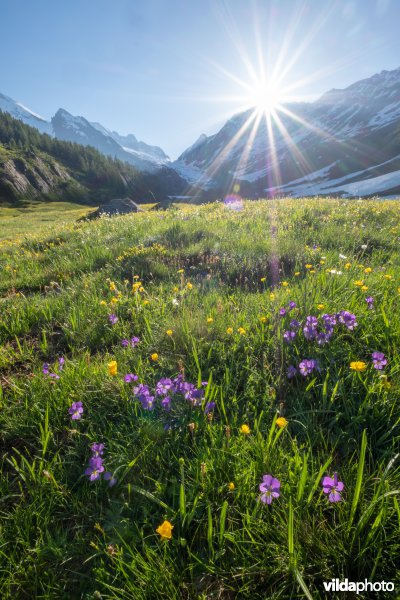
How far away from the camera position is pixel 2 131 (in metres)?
138

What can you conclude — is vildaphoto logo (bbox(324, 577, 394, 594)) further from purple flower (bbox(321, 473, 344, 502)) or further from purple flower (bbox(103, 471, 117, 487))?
purple flower (bbox(103, 471, 117, 487))

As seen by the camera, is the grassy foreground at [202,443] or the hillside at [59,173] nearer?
the grassy foreground at [202,443]

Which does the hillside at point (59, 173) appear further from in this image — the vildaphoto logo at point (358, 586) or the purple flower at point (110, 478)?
the vildaphoto logo at point (358, 586)

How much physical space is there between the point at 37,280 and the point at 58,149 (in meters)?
170

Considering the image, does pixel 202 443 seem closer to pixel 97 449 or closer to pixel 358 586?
pixel 97 449

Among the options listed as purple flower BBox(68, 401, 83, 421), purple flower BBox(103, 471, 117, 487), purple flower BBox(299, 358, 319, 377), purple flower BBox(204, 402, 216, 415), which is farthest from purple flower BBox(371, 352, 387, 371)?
purple flower BBox(68, 401, 83, 421)

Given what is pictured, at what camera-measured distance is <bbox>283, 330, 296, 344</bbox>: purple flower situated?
9.39 ft

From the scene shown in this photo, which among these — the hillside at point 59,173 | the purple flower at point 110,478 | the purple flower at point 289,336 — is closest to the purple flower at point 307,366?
the purple flower at point 289,336

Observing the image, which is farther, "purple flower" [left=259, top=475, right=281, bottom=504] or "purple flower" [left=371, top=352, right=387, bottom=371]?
"purple flower" [left=371, top=352, right=387, bottom=371]

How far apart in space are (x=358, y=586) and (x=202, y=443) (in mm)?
1040

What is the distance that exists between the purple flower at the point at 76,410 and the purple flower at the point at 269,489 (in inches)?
54.7

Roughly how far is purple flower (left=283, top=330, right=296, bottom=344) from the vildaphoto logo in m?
1.73

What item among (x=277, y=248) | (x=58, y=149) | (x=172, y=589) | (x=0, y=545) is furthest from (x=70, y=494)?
(x=58, y=149)

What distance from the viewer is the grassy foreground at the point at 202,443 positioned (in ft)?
4.91
